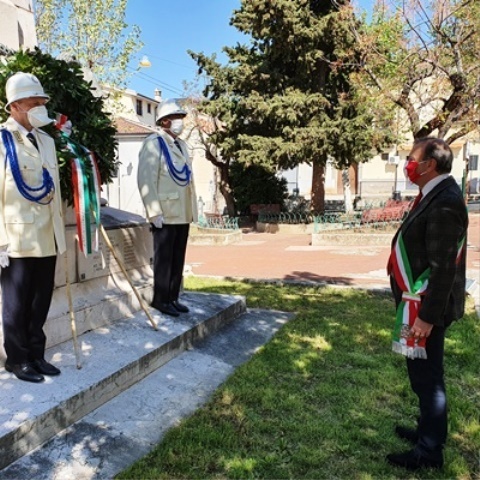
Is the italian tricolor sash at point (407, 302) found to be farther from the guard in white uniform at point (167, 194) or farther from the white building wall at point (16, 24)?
the white building wall at point (16, 24)

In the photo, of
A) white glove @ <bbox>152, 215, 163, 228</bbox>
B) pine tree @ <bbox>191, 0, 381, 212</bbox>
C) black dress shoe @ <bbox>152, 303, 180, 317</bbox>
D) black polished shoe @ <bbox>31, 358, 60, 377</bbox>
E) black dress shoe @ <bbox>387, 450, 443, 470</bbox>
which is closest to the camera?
black dress shoe @ <bbox>387, 450, 443, 470</bbox>

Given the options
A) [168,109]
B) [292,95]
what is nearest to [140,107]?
[292,95]

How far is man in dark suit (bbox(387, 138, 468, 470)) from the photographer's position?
2543mm

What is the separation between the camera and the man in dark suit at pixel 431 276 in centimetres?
254

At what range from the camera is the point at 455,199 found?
255 centimetres

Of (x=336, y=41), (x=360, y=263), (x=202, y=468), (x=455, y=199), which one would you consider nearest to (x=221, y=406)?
(x=202, y=468)

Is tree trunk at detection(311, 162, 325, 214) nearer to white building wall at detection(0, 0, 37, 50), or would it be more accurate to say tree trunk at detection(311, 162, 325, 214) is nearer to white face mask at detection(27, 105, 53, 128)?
white building wall at detection(0, 0, 37, 50)

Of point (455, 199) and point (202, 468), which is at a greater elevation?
point (455, 199)

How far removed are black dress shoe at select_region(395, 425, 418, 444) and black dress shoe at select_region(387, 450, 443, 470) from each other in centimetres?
30

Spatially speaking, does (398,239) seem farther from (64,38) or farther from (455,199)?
(64,38)

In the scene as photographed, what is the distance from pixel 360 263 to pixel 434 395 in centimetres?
823

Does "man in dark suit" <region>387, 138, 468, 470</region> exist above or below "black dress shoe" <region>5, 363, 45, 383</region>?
above

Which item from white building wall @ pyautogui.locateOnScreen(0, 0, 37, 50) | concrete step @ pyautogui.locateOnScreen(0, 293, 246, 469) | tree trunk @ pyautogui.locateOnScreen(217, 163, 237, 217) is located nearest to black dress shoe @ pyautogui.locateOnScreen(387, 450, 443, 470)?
concrete step @ pyautogui.locateOnScreen(0, 293, 246, 469)

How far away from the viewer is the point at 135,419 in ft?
10.8
